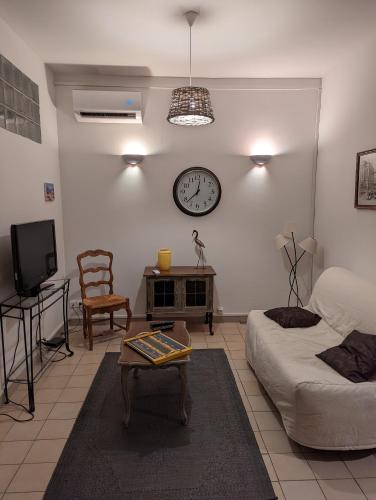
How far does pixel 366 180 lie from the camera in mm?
2969

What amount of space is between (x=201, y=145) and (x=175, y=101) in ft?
4.95

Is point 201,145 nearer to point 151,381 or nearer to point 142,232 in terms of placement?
point 142,232

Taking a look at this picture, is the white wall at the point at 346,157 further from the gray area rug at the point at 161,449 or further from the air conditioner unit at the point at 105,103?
the air conditioner unit at the point at 105,103

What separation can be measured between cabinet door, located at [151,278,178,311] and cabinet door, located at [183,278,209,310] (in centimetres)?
12

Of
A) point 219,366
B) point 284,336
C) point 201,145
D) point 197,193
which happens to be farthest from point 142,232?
point 284,336

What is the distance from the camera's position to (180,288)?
3.74 metres

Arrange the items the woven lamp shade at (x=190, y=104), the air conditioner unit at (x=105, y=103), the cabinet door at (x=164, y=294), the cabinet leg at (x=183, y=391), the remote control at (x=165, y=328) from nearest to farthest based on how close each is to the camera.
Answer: the cabinet leg at (x=183, y=391) → the woven lamp shade at (x=190, y=104) → the remote control at (x=165, y=328) → the air conditioner unit at (x=105, y=103) → the cabinet door at (x=164, y=294)

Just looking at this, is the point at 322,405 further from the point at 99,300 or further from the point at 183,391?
the point at 99,300

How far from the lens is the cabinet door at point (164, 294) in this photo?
147 inches

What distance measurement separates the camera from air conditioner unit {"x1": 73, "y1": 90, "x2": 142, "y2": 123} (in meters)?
3.62

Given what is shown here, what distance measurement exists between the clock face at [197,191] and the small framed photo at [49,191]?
1.32 metres

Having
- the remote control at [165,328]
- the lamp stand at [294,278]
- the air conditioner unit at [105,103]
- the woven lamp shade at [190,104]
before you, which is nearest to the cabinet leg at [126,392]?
the remote control at [165,328]

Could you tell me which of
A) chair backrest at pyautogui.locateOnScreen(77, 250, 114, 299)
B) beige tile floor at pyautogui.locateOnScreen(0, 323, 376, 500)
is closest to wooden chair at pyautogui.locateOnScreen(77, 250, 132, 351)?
chair backrest at pyautogui.locateOnScreen(77, 250, 114, 299)

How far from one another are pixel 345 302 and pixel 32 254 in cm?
256
